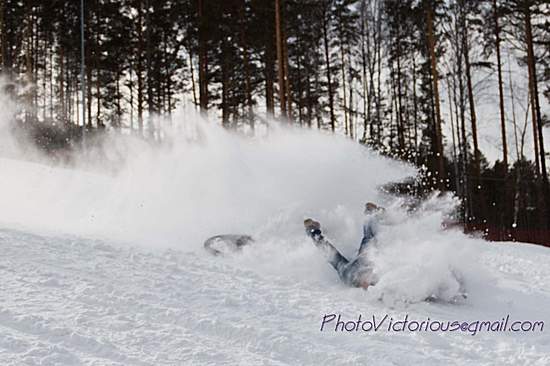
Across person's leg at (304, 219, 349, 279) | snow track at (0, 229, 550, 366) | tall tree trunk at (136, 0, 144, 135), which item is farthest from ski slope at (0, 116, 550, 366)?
tall tree trunk at (136, 0, 144, 135)

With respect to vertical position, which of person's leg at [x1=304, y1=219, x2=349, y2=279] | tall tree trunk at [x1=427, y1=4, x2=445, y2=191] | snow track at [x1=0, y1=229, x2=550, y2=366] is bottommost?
snow track at [x1=0, y1=229, x2=550, y2=366]

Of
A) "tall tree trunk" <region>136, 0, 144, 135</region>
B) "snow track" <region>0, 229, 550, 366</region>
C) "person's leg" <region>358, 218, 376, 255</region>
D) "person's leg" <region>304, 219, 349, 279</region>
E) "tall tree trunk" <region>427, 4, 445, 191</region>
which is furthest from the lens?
"tall tree trunk" <region>136, 0, 144, 135</region>

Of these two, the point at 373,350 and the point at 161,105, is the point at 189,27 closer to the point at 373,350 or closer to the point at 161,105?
the point at 161,105

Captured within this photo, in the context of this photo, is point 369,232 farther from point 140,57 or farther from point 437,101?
point 140,57

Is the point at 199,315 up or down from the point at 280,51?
down

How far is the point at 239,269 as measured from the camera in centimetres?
618

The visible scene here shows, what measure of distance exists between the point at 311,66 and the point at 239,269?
2124 centimetres

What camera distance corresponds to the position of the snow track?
364 cm

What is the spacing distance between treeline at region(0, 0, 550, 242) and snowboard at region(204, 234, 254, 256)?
10.2 meters

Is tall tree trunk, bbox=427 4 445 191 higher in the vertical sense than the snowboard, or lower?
higher

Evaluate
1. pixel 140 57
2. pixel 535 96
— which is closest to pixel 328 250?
pixel 535 96

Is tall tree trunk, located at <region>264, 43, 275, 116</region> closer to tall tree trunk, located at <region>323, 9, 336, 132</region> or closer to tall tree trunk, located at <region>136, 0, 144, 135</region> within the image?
tall tree trunk, located at <region>323, 9, 336, 132</region>

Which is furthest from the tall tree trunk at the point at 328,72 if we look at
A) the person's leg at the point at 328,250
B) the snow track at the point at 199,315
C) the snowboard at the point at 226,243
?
the snow track at the point at 199,315

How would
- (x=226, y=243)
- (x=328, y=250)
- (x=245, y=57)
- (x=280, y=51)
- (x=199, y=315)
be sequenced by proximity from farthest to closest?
1. (x=245, y=57)
2. (x=280, y=51)
3. (x=226, y=243)
4. (x=328, y=250)
5. (x=199, y=315)
